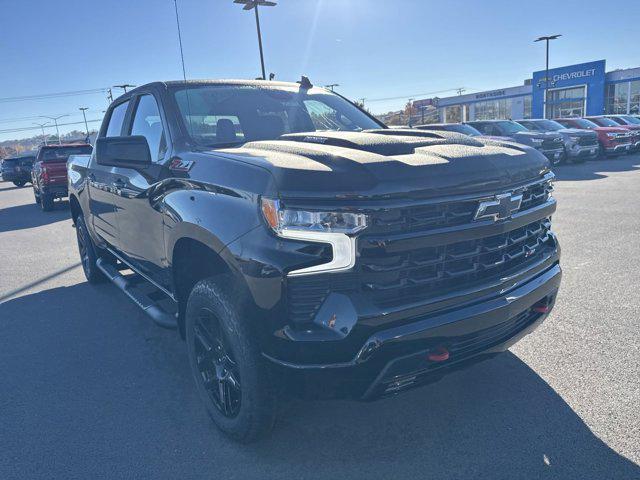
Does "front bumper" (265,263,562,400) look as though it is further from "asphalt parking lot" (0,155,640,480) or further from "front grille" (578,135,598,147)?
"front grille" (578,135,598,147)

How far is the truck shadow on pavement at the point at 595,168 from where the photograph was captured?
46.5 feet

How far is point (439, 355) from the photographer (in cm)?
227

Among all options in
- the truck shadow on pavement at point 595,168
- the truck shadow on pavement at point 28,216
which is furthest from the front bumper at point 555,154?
the truck shadow on pavement at point 28,216

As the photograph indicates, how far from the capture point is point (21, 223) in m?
11.9

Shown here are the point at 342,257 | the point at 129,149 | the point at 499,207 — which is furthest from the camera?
the point at 129,149

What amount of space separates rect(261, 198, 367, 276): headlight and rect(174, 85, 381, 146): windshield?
1.26m

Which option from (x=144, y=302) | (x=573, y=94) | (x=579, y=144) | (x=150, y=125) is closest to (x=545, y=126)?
(x=579, y=144)

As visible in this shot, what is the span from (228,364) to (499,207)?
60.8 inches

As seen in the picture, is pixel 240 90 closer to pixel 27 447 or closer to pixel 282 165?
pixel 282 165

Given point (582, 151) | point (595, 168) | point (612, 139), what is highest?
point (612, 139)

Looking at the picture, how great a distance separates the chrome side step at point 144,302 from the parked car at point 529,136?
45.6 ft

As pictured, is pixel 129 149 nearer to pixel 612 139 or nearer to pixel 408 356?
pixel 408 356

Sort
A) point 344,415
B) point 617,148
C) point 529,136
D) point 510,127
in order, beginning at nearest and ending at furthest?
point 344,415
point 529,136
point 510,127
point 617,148

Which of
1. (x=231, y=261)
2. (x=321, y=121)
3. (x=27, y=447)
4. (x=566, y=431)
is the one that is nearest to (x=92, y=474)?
(x=27, y=447)
